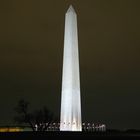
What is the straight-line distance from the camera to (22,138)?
21859 mm

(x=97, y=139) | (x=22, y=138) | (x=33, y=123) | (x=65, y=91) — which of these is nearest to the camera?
(x=22, y=138)

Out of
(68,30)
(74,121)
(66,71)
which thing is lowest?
(74,121)

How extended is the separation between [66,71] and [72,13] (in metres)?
7.29

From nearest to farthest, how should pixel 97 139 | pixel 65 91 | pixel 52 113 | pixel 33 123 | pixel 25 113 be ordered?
1. pixel 97 139
2. pixel 65 91
3. pixel 25 113
4. pixel 33 123
5. pixel 52 113

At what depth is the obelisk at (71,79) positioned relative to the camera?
174 ft

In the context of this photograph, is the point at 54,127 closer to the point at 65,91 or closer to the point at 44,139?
the point at 65,91

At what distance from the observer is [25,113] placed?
6988 cm

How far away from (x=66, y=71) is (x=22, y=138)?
1253 inches

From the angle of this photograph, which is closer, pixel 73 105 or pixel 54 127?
pixel 73 105

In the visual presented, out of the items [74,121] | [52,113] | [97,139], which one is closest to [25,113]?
[52,113]

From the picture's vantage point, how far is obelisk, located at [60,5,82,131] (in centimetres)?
5294

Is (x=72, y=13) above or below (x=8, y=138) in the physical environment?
above

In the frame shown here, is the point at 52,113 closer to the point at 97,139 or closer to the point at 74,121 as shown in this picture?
the point at 74,121

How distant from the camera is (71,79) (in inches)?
2083
